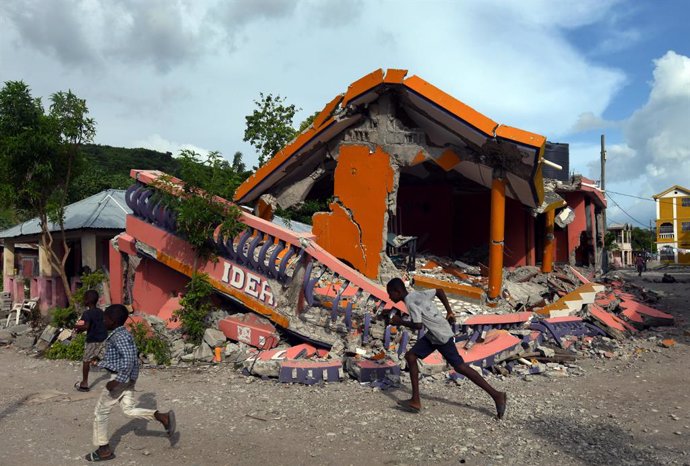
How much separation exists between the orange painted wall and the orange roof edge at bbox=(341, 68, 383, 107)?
92 centimetres

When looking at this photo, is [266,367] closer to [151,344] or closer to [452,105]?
[151,344]

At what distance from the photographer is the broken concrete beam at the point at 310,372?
20.8 feet

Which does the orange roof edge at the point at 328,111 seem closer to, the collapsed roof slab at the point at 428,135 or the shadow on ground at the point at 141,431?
the collapsed roof slab at the point at 428,135

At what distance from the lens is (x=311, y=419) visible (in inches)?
201

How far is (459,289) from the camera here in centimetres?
906

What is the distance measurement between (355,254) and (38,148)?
6137 mm

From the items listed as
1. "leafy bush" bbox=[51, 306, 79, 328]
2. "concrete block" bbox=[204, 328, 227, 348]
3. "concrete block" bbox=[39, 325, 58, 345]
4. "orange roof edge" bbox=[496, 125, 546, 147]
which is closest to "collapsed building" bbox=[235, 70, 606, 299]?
"orange roof edge" bbox=[496, 125, 546, 147]

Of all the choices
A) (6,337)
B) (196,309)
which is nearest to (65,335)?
(6,337)

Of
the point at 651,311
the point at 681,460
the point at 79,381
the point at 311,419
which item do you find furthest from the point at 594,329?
the point at 79,381

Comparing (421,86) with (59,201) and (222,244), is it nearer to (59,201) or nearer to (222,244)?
(222,244)

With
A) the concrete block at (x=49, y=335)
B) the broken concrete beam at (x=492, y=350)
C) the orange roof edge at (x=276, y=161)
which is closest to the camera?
the broken concrete beam at (x=492, y=350)

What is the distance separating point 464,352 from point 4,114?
8979 millimetres

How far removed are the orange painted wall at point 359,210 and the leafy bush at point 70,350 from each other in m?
4.42

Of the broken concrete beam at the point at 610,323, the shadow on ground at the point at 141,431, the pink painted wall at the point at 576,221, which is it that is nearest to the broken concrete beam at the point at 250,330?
the shadow on ground at the point at 141,431
